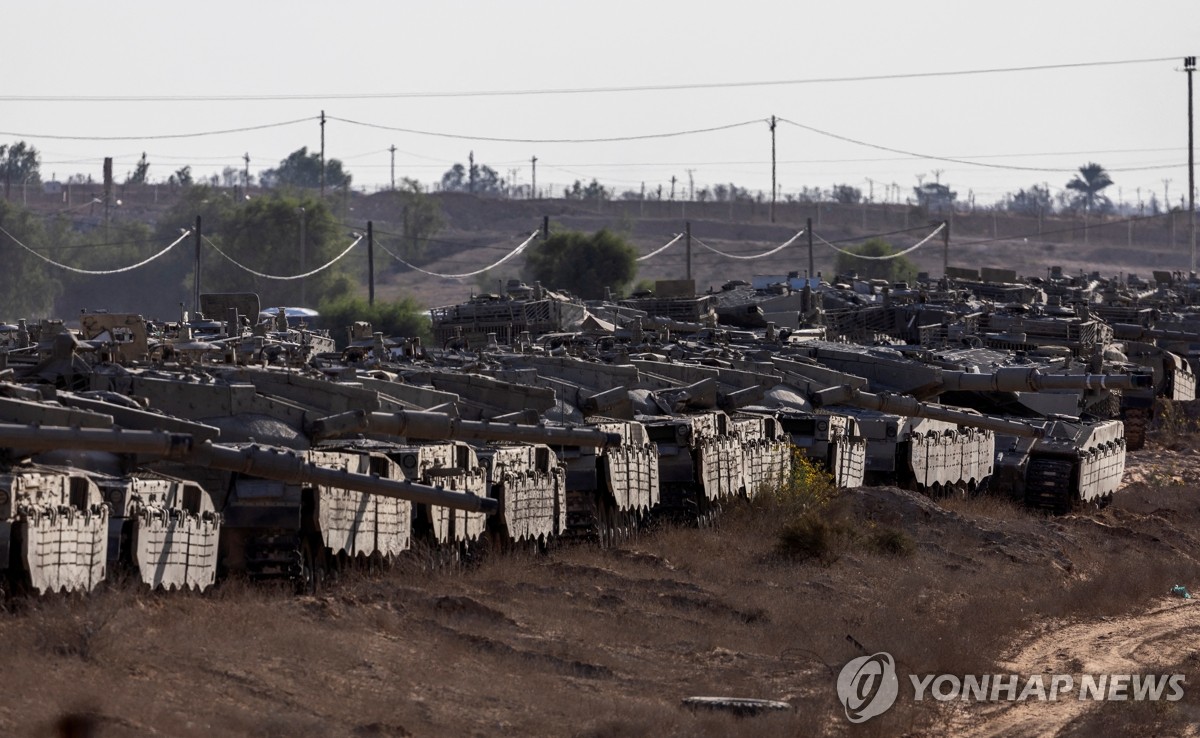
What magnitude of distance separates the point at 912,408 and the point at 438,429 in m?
9.76

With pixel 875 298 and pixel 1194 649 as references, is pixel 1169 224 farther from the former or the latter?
pixel 1194 649

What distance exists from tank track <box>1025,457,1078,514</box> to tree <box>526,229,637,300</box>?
38792 millimetres

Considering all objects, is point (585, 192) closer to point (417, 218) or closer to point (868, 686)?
point (417, 218)

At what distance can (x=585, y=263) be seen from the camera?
2680 inches

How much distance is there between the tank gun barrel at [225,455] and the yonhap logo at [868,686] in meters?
3.13

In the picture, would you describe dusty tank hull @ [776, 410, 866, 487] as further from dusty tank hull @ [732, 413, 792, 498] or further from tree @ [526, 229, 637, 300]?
tree @ [526, 229, 637, 300]

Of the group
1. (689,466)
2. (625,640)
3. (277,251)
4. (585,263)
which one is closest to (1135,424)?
(689,466)

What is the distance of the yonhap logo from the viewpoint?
14648 mm

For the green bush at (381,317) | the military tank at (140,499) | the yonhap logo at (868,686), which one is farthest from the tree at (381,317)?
the yonhap logo at (868,686)

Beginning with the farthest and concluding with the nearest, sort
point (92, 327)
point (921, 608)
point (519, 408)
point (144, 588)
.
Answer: point (92, 327), point (519, 408), point (921, 608), point (144, 588)

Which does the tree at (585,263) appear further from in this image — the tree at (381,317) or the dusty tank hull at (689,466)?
the dusty tank hull at (689,466)

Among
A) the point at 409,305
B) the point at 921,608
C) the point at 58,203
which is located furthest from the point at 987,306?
the point at 58,203

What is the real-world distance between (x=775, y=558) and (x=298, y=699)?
9543 mm

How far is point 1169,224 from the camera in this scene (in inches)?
4808
